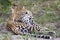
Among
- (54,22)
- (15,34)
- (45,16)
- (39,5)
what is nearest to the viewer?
(15,34)

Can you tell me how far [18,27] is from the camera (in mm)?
6145

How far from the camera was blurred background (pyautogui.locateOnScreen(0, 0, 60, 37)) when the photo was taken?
695 cm

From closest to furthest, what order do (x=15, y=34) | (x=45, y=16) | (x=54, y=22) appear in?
(x=15, y=34)
(x=54, y=22)
(x=45, y=16)

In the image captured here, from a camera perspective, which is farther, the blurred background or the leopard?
the blurred background

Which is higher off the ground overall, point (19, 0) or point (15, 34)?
point (19, 0)

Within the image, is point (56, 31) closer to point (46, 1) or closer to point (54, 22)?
point (54, 22)

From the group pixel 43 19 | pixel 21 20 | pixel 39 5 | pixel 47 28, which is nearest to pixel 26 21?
pixel 21 20

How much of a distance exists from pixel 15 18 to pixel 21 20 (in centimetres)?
18

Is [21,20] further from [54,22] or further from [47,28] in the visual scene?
[54,22]

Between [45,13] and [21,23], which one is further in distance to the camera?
[45,13]

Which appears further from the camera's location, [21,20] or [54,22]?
[54,22]

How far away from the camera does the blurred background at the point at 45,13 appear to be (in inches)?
274

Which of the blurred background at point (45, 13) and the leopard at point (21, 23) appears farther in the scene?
the blurred background at point (45, 13)

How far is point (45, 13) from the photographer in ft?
25.8
